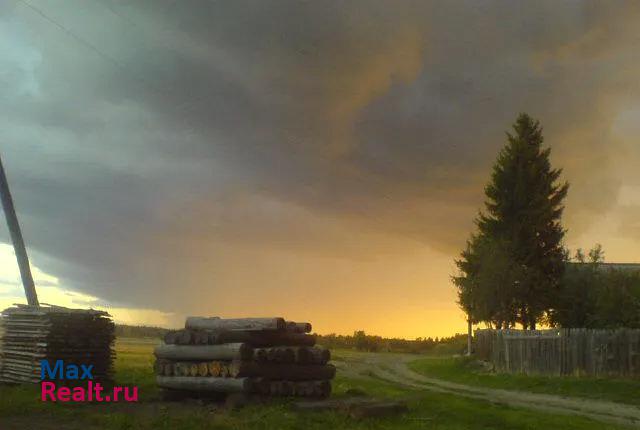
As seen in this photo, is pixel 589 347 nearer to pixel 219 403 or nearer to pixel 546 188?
pixel 546 188

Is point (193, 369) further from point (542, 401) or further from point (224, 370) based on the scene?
point (542, 401)

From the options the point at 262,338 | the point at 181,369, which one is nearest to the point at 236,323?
the point at 262,338

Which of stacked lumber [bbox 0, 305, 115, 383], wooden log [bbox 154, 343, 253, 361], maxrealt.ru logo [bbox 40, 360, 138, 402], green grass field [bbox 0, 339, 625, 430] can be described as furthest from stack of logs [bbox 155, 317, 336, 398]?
stacked lumber [bbox 0, 305, 115, 383]

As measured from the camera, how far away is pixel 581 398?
28.2 m

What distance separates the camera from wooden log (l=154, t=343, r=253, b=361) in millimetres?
19109

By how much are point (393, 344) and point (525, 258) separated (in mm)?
42160

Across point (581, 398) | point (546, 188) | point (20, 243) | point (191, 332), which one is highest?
point (546, 188)

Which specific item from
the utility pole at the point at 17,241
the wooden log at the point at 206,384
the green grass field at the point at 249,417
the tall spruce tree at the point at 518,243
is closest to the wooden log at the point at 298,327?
the green grass field at the point at 249,417

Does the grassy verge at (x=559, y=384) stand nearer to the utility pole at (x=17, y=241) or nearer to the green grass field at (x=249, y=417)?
the green grass field at (x=249, y=417)

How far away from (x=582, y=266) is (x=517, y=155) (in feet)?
27.8

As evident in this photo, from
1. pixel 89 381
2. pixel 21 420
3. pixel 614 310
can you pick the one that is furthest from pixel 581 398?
pixel 21 420

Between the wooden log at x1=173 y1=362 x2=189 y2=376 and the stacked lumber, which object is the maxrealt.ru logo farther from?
the wooden log at x1=173 y1=362 x2=189 y2=376

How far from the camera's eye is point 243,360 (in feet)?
62.4

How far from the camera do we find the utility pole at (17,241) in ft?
89.5
